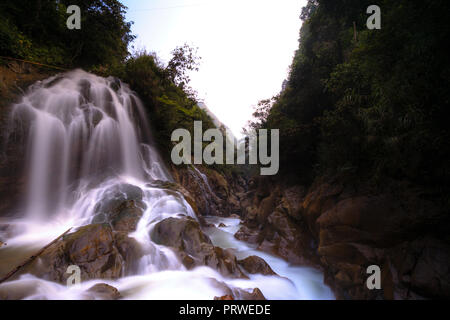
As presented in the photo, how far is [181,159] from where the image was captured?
46.2 feet

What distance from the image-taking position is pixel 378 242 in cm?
440

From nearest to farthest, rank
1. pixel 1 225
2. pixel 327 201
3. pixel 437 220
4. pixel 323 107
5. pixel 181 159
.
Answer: pixel 437 220, pixel 1 225, pixel 327 201, pixel 323 107, pixel 181 159

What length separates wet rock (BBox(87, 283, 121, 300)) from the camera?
3700 millimetres

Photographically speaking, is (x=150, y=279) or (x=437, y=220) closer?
(x=437, y=220)

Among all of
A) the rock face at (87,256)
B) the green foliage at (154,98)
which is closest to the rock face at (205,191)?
the green foliage at (154,98)

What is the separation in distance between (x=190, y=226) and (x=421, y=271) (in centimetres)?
543

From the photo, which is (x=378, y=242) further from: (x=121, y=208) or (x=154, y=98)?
(x=154, y=98)

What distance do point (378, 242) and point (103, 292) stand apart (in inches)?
238

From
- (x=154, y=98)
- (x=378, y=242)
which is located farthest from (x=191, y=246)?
(x=154, y=98)

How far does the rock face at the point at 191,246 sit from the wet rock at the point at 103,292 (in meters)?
1.70

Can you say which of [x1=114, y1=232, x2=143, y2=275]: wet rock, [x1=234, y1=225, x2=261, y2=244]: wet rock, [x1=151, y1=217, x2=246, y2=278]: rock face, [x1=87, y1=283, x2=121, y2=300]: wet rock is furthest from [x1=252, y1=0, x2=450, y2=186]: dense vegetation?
[x1=87, y1=283, x2=121, y2=300]: wet rock

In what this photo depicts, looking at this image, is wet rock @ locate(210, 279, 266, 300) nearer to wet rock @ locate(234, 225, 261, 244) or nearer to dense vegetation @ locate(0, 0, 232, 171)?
wet rock @ locate(234, 225, 261, 244)
